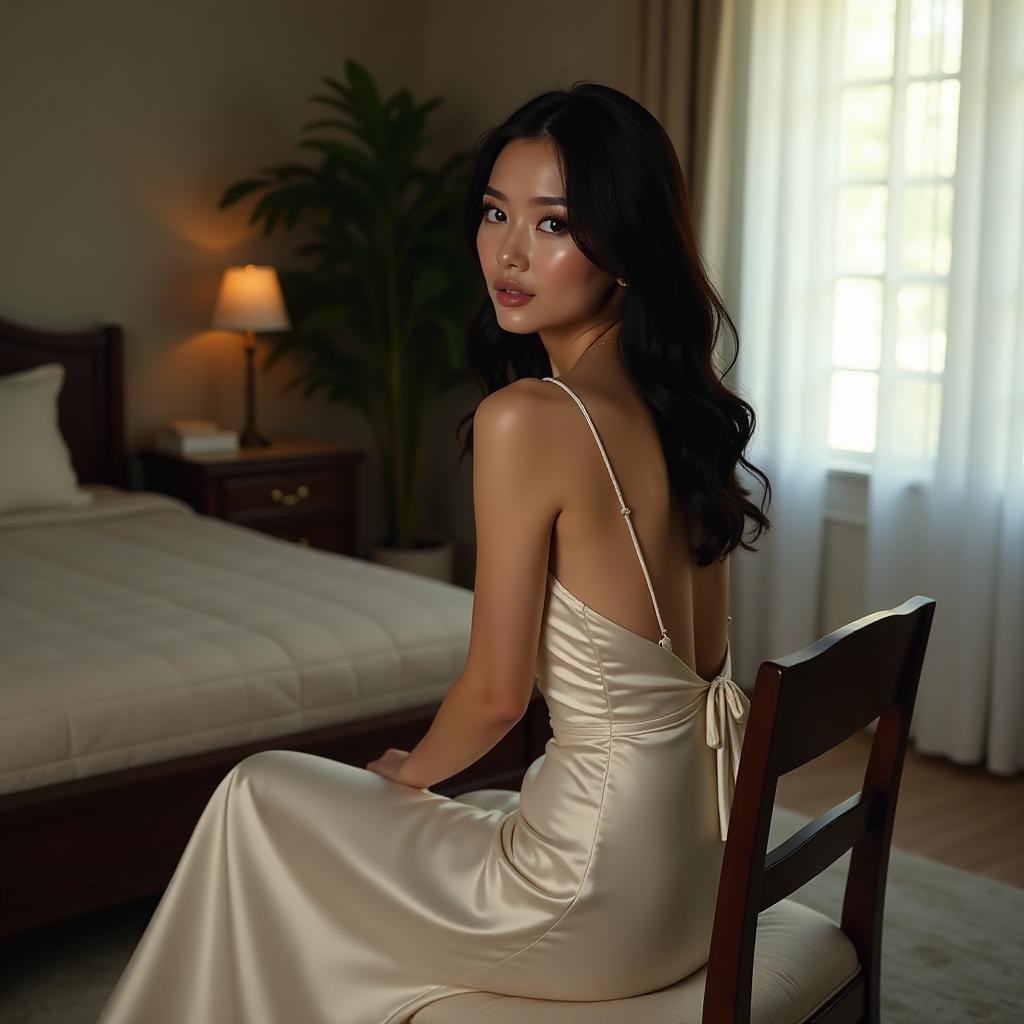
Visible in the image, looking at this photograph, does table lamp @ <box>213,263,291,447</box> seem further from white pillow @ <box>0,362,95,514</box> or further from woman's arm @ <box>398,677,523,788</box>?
woman's arm @ <box>398,677,523,788</box>

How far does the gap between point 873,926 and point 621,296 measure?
2.62 feet

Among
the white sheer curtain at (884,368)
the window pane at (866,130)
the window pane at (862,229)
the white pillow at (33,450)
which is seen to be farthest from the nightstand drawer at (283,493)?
the window pane at (866,130)

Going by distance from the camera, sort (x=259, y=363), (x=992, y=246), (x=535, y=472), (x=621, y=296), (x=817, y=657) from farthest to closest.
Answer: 1. (x=259, y=363)
2. (x=992, y=246)
3. (x=621, y=296)
4. (x=535, y=472)
5. (x=817, y=657)

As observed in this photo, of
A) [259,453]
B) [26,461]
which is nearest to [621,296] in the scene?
[26,461]

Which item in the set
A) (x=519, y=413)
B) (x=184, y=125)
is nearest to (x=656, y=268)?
(x=519, y=413)

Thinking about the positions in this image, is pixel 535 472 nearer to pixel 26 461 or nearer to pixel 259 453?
pixel 26 461

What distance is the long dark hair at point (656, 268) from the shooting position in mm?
1404

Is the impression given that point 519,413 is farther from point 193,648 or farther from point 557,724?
point 193,648

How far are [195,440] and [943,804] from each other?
8.58ft

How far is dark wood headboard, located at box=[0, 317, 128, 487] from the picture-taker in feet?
14.3

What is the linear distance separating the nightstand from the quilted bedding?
94cm

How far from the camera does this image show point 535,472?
4.47 ft

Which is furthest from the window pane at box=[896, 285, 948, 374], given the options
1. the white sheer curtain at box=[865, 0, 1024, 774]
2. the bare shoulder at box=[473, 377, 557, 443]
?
the bare shoulder at box=[473, 377, 557, 443]

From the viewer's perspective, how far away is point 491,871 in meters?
1.42
